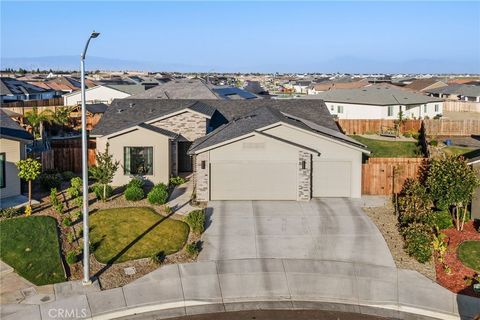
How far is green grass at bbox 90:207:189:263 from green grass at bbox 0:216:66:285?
1516mm

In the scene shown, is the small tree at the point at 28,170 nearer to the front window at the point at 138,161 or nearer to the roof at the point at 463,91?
the front window at the point at 138,161

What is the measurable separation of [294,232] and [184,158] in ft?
40.3

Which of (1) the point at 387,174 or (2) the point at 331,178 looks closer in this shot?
(2) the point at 331,178

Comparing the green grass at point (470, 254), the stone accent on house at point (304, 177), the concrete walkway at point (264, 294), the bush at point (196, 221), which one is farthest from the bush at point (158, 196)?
the green grass at point (470, 254)

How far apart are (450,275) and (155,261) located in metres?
10.2

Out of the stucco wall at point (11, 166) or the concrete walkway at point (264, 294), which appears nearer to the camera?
the concrete walkway at point (264, 294)

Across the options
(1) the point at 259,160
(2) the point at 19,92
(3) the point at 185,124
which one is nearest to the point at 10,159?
(3) the point at 185,124

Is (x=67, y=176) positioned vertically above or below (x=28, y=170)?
below

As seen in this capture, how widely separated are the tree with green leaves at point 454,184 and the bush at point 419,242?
8.80ft

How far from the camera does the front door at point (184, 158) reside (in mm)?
31391

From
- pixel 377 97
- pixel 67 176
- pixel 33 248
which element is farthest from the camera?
pixel 377 97

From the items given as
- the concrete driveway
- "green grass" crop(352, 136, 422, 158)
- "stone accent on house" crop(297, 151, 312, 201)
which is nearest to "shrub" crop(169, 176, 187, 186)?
the concrete driveway

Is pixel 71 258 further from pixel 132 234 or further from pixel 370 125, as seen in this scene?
pixel 370 125

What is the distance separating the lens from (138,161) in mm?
28641
